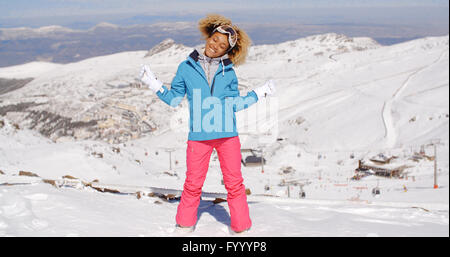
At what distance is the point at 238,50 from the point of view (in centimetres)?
424

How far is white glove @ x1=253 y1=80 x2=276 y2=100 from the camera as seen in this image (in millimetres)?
4223

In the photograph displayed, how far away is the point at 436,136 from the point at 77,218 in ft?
106

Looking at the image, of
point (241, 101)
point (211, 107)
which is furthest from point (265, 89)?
point (211, 107)

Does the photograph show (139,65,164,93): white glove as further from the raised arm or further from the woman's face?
the woman's face

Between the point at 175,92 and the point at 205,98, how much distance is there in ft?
1.12

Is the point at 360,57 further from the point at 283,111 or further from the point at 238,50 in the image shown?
the point at 238,50

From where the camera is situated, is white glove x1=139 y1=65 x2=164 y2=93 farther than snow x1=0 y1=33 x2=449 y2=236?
No

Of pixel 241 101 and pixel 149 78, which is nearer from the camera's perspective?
pixel 149 78

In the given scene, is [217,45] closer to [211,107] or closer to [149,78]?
[211,107]

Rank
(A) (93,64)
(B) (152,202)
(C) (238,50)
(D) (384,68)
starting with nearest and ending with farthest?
(C) (238,50) → (B) (152,202) → (D) (384,68) → (A) (93,64)

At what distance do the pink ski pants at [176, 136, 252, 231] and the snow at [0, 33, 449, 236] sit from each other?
0.20 m

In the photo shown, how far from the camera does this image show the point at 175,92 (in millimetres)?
4031

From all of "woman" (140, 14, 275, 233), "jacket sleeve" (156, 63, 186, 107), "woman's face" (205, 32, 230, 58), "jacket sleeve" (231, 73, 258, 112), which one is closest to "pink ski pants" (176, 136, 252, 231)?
"woman" (140, 14, 275, 233)

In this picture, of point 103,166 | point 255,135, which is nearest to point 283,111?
point 255,135
